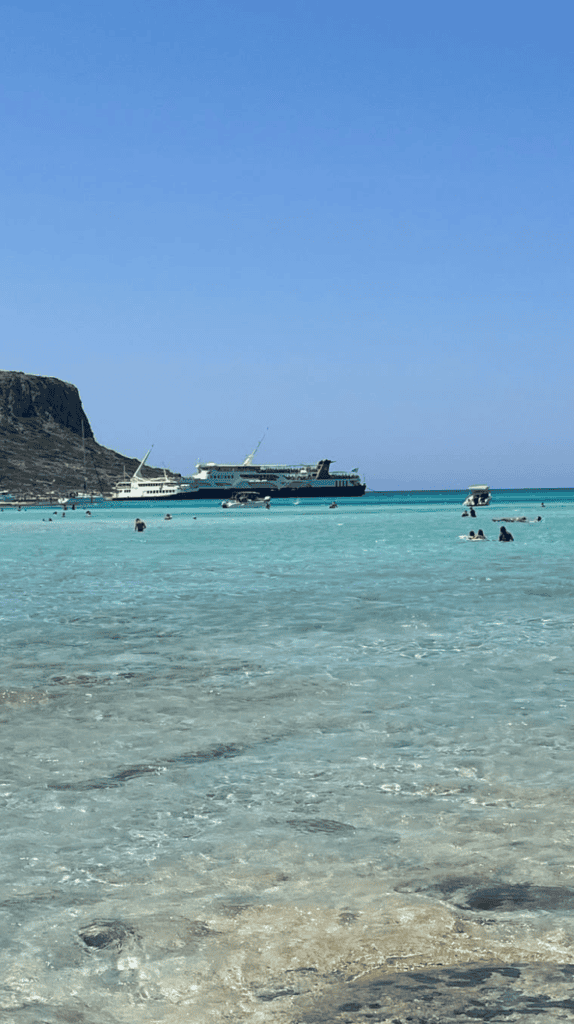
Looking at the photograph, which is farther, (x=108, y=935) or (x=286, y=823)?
(x=286, y=823)

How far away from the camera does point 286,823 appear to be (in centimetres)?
830

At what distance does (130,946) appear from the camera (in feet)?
19.5

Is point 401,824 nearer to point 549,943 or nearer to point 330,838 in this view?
point 330,838

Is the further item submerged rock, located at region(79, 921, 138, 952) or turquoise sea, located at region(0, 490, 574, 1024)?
submerged rock, located at region(79, 921, 138, 952)

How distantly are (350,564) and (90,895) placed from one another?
3662 cm

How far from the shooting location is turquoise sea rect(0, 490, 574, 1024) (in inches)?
214

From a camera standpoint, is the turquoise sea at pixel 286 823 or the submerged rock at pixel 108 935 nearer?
the turquoise sea at pixel 286 823

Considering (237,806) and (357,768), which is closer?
(237,806)

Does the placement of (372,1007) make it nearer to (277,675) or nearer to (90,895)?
(90,895)

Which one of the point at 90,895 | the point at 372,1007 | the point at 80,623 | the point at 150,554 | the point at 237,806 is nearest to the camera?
the point at 372,1007

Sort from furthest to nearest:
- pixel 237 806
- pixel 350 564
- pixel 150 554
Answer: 1. pixel 150 554
2. pixel 350 564
3. pixel 237 806

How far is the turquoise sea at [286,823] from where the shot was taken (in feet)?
17.9

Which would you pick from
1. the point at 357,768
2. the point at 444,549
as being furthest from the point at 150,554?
the point at 357,768

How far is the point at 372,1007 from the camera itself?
198 inches
